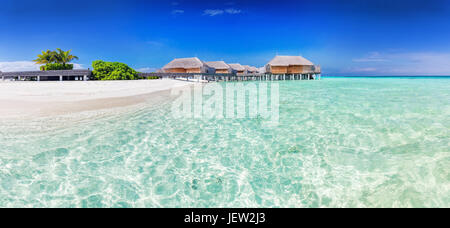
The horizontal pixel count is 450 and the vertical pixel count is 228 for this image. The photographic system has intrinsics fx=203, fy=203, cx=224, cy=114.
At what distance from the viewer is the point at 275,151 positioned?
15.9ft

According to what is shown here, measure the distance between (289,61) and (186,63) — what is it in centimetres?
2202

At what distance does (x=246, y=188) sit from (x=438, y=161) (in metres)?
4.27

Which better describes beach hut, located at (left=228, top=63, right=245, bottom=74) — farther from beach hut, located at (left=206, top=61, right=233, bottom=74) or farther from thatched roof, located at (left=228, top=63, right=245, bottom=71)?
beach hut, located at (left=206, top=61, right=233, bottom=74)

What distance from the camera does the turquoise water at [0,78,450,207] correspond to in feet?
10.2

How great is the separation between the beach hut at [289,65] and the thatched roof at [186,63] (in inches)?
624

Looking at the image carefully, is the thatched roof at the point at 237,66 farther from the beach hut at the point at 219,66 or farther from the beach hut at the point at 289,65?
the beach hut at the point at 289,65

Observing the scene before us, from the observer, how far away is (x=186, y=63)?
39.9 metres

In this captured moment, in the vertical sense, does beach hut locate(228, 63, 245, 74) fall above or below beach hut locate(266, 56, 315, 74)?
above

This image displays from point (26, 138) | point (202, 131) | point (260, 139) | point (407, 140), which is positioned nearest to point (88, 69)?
point (26, 138)

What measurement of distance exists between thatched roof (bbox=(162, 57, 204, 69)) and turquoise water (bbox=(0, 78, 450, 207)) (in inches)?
1319

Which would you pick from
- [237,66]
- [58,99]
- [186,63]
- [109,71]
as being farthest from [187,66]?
[58,99]

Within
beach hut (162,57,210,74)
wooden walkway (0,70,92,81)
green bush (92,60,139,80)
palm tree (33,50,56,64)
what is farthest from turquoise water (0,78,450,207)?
palm tree (33,50,56,64)

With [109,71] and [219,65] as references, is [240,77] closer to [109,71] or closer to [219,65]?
[219,65]

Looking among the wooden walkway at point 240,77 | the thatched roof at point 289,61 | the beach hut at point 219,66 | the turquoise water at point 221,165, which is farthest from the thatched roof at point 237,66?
the turquoise water at point 221,165
